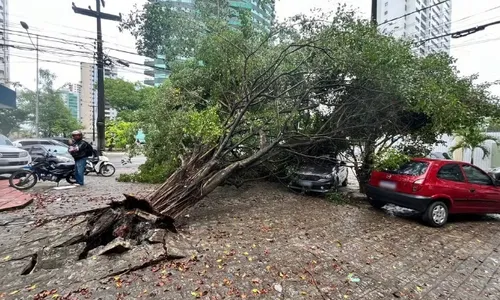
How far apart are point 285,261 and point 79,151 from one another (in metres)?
7.26

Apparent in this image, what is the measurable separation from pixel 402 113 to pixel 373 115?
3.01 feet

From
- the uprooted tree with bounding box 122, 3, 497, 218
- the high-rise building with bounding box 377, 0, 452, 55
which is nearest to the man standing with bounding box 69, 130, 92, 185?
the uprooted tree with bounding box 122, 3, 497, 218

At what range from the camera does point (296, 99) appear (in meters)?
7.68

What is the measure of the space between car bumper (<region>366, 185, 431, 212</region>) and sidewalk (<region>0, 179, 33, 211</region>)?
7.90 meters

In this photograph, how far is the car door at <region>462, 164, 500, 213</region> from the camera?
6.53 meters

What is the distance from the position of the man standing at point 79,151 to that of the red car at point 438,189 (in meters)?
8.00

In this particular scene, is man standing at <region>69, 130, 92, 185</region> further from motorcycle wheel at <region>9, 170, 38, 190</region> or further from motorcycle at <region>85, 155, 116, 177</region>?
motorcycle at <region>85, 155, 116, 177</region>

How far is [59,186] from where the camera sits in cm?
878

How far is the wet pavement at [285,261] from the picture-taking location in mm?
3166

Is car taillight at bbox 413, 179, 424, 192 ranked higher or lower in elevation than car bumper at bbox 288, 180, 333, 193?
higher

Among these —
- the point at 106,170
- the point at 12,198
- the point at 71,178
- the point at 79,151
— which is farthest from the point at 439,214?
the point at 106,170

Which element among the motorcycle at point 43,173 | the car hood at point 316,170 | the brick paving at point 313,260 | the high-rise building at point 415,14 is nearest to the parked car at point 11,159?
the motorcycle at point 43,173

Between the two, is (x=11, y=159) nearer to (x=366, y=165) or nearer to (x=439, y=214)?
(x=366, y=165)

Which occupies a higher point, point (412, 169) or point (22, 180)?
point (412, 169)
